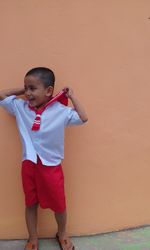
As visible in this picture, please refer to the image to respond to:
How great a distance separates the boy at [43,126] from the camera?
295 cm

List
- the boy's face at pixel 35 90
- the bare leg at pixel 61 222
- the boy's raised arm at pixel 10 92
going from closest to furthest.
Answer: the boy's face at pixel 35 90, the boy's raised arm at pixel 10 92, the bare leg at pixel 61 222

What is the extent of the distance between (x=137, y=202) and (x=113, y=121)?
27.6 inches

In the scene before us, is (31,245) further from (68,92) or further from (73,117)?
(68,92)

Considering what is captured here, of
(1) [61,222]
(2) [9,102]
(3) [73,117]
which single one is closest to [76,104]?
(3) [73,117]

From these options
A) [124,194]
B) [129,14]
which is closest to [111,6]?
[129,14]

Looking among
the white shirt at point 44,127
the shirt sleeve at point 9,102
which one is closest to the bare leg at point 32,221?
the white shirt at point 44,127

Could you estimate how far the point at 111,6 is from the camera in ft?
10.2

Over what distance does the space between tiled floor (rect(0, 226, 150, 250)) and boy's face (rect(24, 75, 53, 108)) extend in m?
1.07

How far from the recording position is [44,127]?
297 centimetres

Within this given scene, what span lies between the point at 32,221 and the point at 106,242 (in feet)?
1.94

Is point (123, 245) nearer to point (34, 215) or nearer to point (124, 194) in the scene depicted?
point (124, 194)

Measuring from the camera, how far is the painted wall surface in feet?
10.0

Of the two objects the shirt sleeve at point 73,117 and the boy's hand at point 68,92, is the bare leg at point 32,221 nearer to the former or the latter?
the shirt sleeve at point 73,117

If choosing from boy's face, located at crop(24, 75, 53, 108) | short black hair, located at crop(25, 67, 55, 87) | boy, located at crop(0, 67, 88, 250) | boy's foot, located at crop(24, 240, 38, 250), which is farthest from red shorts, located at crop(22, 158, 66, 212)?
short black hair, located at crop(25, 67, 55, 87)
